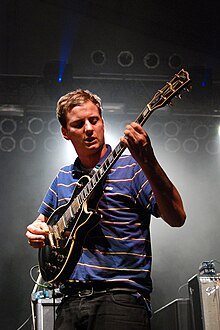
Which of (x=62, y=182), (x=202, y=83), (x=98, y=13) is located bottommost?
(x=62, y=182)

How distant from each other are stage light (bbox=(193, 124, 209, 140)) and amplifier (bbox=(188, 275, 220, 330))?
2.47 meters

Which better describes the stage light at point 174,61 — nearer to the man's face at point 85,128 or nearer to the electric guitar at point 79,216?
the man's face at point 85,128

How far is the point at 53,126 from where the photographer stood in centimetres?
616

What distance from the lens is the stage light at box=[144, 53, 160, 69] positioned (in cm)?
625

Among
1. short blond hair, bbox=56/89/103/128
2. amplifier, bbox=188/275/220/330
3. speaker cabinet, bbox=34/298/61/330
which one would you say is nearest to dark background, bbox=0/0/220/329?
amplifier, bbox=188/275/220/330

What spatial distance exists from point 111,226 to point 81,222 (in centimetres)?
11

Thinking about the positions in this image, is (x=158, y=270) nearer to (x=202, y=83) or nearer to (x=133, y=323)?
(x=202, y=83)

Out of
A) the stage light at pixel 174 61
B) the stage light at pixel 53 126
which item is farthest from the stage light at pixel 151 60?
the stage light at pixel 53 126

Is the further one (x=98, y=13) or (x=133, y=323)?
(x=98, y=13)

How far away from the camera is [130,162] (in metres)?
1.96

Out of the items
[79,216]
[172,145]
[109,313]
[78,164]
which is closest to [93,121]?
[78,164]

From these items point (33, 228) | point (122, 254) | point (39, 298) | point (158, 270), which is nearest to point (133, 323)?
point (122, 254)

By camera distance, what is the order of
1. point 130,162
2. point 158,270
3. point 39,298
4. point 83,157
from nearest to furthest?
point 130,162 → point 83,157 → point 39,298 → point 158,270

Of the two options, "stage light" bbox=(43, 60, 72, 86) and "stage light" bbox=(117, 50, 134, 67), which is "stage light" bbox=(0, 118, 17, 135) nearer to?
"stage light" bbox=(43, 60, 72, 86)
